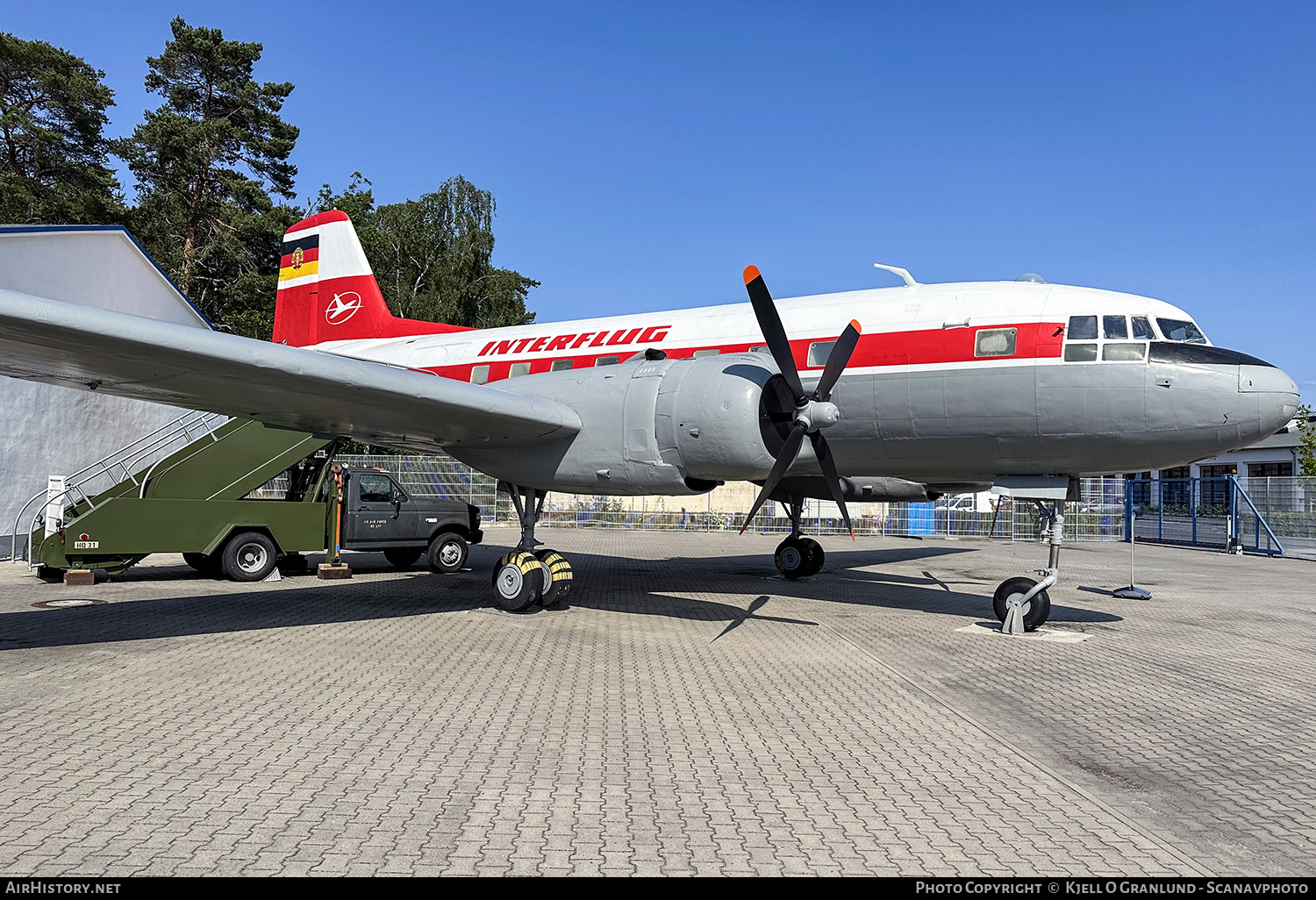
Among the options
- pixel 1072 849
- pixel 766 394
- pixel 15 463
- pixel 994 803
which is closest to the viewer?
pixel 1072 849

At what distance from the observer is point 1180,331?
33.7ft

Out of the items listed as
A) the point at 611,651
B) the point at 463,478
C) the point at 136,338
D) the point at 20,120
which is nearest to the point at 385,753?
the point at 611,651

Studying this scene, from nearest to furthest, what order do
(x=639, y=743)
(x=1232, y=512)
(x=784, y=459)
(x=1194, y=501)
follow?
1. (x=639, y=743)
2. (x=784, y=459)
3. (x=1232, y=512)
4. (x=1194, y=501)

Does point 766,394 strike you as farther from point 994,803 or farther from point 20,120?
point 20,120

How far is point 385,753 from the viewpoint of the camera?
5.62 meters

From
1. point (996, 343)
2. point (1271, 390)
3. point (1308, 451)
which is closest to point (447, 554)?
point (996, 343)

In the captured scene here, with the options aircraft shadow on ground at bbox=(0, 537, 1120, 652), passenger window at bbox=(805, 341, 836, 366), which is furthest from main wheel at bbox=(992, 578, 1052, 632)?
passenger window at bbox=(805, 341, 836, 366)

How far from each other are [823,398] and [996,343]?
8.03 feet

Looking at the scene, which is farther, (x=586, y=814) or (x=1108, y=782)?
(x=1108, y=782)

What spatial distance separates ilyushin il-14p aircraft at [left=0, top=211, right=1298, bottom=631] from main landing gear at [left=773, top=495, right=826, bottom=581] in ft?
17.7

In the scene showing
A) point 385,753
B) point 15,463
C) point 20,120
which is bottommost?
point 385,753

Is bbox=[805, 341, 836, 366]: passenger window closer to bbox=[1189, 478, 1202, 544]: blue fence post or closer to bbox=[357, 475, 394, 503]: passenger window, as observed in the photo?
bbox=[357, 475, 394, 503]: passenger window

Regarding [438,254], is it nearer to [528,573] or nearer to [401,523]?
[401,523]

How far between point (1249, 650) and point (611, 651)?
26.3 feet
